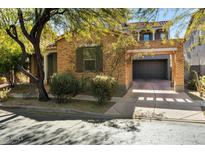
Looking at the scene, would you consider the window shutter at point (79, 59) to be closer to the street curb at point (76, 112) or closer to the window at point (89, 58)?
the window at point (89, 58)

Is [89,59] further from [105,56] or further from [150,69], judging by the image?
[150,69]

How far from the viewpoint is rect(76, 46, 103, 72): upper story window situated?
37.8 ft

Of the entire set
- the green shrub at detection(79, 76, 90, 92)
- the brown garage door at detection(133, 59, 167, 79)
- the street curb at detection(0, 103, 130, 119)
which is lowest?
the street curb at detection(0, 103, 130, 119)

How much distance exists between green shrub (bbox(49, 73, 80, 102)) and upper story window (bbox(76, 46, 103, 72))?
3.59 metres

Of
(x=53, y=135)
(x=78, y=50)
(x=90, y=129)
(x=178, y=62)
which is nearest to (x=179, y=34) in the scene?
(x=90, y=129)

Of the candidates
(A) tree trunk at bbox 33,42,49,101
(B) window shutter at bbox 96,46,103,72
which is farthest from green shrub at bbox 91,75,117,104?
(B) window shutter at bbox 96,46,103,72

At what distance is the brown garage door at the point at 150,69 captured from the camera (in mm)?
20734

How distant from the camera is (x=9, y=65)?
1229 cm

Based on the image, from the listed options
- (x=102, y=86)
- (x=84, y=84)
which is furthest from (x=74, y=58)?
(x=102, y=86)

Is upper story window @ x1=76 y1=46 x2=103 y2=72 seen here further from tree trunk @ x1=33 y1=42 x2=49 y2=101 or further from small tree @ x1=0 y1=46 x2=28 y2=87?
small tree @ x1=0 y1=46 x2=28 y2=87

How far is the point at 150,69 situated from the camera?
21.0 meters

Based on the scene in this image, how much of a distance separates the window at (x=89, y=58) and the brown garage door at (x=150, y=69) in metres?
10.6
